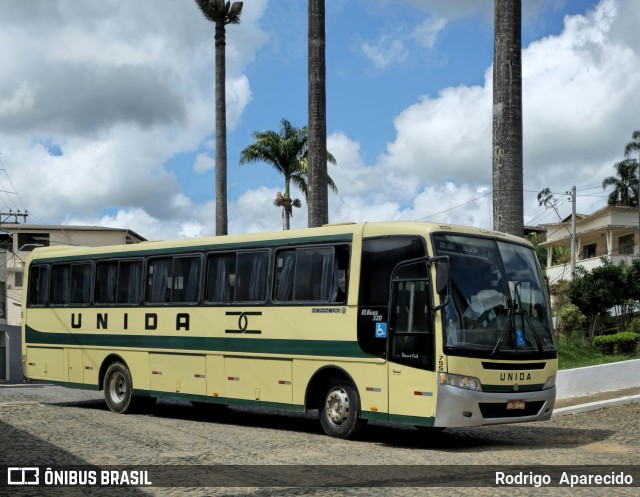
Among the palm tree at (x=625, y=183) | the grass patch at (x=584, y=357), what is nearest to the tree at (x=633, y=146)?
the palm tree at (x=625, y=183)

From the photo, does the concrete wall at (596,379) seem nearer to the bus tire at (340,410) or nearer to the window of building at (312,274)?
the bus tire at (340,410)

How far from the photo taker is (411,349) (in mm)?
13477

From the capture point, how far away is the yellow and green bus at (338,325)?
1324 centimetres

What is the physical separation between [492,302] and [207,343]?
19.8 ft

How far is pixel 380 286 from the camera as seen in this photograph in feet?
46.4

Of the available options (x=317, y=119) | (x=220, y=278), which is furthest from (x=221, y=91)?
(x=220, y=278)

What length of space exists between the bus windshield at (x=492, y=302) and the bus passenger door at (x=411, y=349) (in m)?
0.38

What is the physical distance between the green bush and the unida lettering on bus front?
57.4ft

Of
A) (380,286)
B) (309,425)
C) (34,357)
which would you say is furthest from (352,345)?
(34,357)

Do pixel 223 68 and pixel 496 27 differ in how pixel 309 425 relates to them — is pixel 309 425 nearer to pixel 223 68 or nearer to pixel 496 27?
pixel 496 27

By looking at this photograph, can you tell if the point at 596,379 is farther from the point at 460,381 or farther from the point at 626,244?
the point at 626,244

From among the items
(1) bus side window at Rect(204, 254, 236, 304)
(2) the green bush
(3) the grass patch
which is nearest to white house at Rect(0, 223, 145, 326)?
(3) the grass patch

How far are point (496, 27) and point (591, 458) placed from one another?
361 inches

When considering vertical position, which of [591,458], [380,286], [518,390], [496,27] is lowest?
[591,458]
